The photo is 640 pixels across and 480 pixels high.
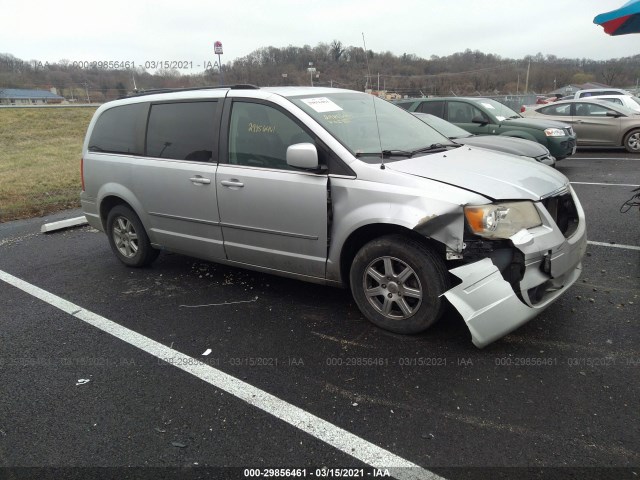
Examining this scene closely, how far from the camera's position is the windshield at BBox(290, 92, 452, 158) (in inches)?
144

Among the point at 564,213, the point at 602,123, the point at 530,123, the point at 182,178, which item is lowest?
the point at 564,213

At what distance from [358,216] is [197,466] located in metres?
1.90

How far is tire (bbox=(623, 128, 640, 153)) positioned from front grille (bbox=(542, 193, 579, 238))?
10.8 metres

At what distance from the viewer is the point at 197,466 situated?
7.63ft

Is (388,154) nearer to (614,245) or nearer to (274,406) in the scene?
(274,406)

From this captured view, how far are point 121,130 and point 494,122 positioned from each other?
776 cm

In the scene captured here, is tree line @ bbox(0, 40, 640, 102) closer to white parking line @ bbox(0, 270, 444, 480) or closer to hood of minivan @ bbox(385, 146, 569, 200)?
hood of minivan @ bbox(385, 146, 569, 200)

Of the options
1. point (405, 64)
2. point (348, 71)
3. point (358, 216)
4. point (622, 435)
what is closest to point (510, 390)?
point (622, 435)

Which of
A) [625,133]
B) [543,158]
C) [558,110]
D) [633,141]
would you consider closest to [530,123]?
[543,158]

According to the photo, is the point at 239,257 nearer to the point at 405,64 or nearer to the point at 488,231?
the point at 488,231

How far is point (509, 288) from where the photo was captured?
9.61ft

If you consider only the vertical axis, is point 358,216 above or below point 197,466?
above

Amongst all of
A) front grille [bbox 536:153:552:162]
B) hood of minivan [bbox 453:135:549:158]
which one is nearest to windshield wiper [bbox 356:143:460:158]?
hood of minivan [bbox 453:135:549:158]

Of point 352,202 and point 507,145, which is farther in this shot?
point 507,145
